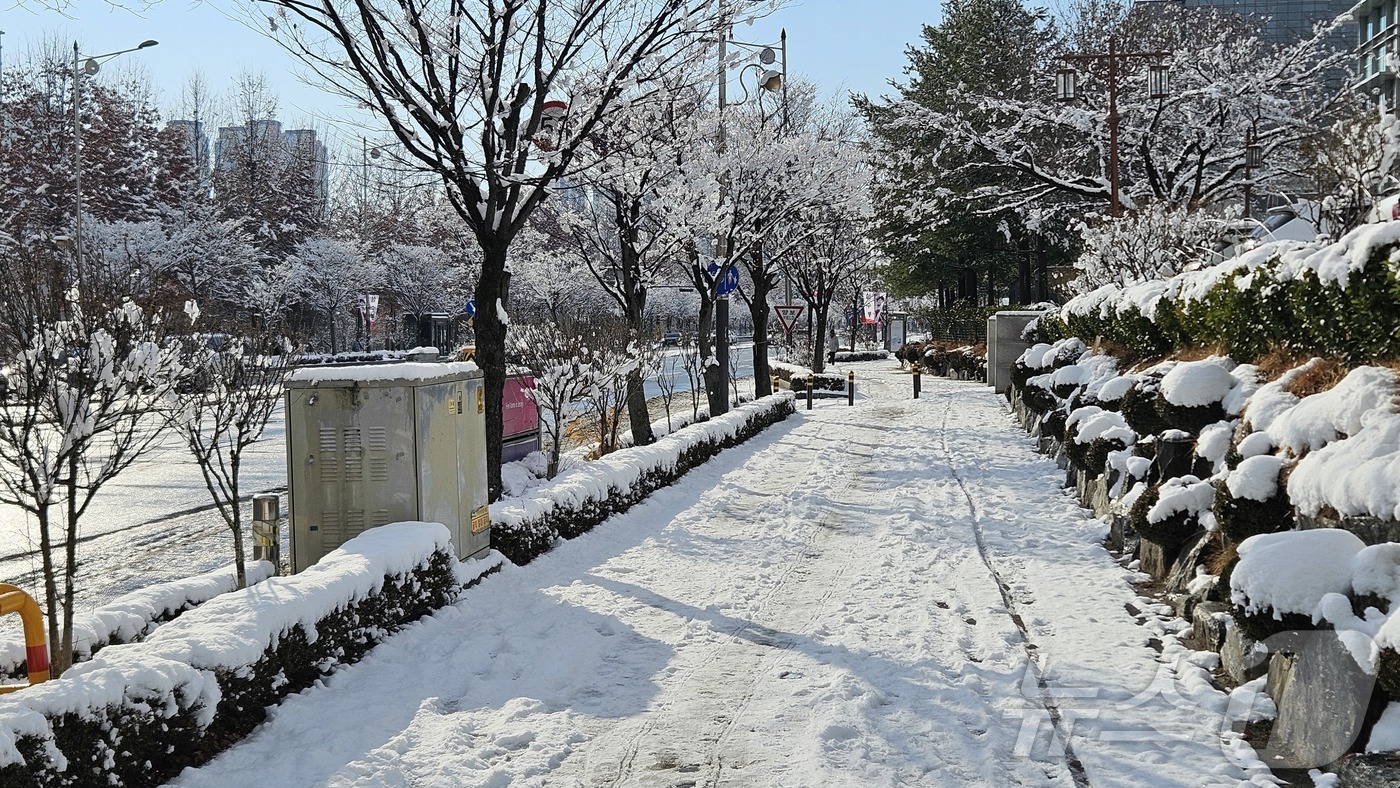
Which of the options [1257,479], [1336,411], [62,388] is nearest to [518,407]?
[62,388]

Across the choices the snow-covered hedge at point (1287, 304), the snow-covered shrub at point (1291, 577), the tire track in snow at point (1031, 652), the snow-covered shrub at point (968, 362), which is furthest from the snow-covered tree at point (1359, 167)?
the snow-covered shrub at point (968, 362)

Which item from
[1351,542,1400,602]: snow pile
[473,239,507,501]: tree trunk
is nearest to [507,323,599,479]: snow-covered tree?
[473,239,507,501]: tree trunk

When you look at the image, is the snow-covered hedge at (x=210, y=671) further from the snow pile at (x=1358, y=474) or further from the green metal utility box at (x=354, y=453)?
the snow pile at (x=1358, y=474)

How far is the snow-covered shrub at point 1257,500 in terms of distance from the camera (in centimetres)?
555

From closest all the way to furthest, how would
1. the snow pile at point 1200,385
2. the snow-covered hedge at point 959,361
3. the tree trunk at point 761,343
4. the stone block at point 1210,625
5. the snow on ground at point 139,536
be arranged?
the stone block at point 1210,625 < the snow pile at point 1200,385 < the snow on ground at point 139,536 < the tree trunk at point 761,343 < the snow-covered hedge at point 959,361

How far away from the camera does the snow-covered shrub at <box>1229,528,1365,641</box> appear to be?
441cm

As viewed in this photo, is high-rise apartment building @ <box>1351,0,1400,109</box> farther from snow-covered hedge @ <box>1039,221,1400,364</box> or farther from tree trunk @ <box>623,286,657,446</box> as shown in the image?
snow-covered hedge @ <box>1039,221,1400,364</box>

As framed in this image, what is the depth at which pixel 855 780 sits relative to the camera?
448 cm

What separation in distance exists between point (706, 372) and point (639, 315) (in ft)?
12.3

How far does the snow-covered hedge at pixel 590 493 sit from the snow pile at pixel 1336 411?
5387 mm

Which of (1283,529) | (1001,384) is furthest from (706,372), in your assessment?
(1283,529)

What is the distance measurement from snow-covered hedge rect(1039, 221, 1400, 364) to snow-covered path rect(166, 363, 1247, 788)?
6.36 ft

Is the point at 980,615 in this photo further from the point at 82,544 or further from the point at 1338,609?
the point at 82,544

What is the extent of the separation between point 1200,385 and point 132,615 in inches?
273
